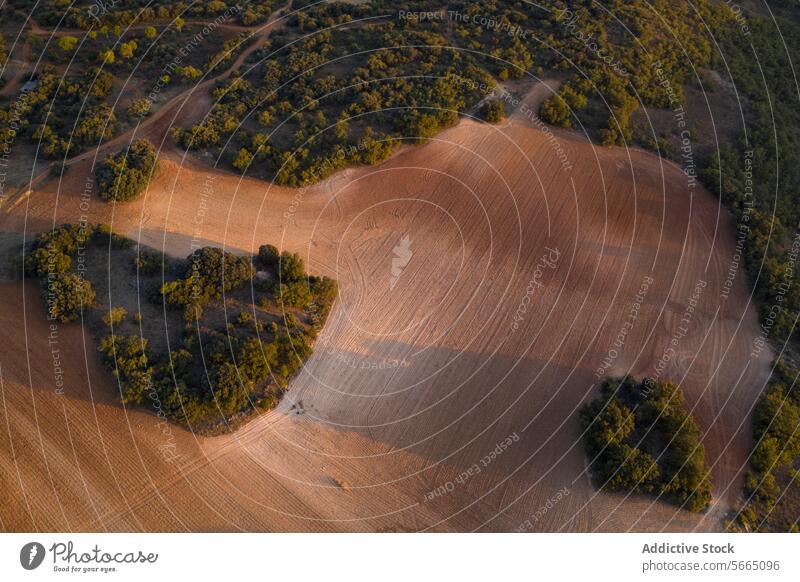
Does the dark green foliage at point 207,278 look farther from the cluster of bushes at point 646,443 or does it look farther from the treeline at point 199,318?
the cluster of bushes at point 646,443

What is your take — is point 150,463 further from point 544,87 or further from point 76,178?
point 544,87

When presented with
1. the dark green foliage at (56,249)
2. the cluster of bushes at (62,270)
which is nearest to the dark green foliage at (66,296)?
the cluster of bushes at (62,270)

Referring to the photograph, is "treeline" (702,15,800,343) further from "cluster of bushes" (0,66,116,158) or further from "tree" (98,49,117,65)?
"tree" (98,49,117,65)

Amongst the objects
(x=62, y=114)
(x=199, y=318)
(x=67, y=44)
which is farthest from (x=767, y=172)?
(x=67, y=44)

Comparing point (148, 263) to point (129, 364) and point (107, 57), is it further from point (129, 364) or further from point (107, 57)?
point (107, 57)

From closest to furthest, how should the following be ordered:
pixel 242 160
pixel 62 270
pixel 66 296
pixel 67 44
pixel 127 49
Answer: pixel 66 296 → pixel 62 270 → pixel 242 160 → pixel 127 49 → pixel 67 44

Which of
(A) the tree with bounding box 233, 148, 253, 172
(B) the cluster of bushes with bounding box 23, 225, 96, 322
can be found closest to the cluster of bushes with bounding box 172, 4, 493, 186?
(A) the tree with bounding box 233, 148, 253, 172

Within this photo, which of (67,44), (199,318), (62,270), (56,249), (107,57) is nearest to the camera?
(199,318)
